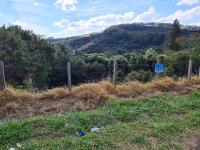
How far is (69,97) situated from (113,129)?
9.07 ft

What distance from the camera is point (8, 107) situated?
6703 mm

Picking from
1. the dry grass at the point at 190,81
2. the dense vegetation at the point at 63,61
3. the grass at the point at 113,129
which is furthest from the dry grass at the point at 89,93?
the dense vegetation at the point at 63,61

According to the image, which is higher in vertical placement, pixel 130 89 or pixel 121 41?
pixel 121 41

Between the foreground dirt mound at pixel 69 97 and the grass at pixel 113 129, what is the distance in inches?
23.4

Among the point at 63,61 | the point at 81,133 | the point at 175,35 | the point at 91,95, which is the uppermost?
the point at 175,35

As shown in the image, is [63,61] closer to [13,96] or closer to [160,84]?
[160,84]

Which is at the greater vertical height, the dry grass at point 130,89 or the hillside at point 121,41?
the hillside at point 121,41

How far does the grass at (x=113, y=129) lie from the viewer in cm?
474

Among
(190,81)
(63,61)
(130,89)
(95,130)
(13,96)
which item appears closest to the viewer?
(95,130)

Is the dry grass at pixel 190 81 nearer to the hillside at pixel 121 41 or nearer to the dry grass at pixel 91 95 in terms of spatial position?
the dry grass at pixel 91 95

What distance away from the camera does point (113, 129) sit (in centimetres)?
539

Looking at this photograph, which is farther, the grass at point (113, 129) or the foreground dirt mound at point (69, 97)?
the foreground dirt mound at point (69, 97)

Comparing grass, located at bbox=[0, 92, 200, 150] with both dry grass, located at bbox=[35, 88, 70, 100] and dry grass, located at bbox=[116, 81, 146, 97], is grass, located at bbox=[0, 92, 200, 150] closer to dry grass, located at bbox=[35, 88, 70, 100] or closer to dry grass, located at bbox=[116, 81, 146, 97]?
dry grass, located at bbox=[116, 81, 146, 97]

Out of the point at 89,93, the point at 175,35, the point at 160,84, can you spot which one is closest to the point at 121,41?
the point at 175,35
